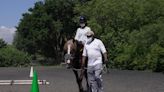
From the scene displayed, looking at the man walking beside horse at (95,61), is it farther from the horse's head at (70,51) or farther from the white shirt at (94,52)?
the horse's head at (70,51)

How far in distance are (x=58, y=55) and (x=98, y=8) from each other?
132 ft

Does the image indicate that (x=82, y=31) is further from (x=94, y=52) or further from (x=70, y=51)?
(x=94, y=52)

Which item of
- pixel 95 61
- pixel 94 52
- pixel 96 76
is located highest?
pixel 94 52

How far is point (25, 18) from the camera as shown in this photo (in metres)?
81.6

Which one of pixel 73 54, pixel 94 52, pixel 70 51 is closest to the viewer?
pixel 94 52

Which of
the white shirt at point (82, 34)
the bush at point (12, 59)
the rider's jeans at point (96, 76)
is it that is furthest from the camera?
the bush at point (12, 59)

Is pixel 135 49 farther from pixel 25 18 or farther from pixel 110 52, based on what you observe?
pixel 25 18

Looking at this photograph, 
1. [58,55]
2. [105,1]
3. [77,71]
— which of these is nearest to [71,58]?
[77,71]

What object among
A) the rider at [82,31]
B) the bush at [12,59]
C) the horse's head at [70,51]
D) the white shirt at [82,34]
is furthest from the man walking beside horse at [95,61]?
the bush at [12,59]

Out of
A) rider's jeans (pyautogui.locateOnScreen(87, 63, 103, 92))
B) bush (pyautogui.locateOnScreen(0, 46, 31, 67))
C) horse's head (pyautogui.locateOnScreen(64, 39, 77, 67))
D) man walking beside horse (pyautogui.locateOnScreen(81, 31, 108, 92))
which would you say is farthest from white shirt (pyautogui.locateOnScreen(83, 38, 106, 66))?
bush (pyautogui.locateOnScreen(0, 46, 31, 67))

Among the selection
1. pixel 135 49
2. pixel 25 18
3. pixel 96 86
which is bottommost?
pixel 96 86

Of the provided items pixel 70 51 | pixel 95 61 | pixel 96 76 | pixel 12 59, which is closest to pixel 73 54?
pixel 70 51

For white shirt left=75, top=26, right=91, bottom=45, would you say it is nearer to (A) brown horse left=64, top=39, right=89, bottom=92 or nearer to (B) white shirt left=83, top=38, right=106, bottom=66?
(A) brown horse left=64, top=39, right=89, bottom=92

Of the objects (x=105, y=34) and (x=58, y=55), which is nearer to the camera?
(x=105, y=34)
